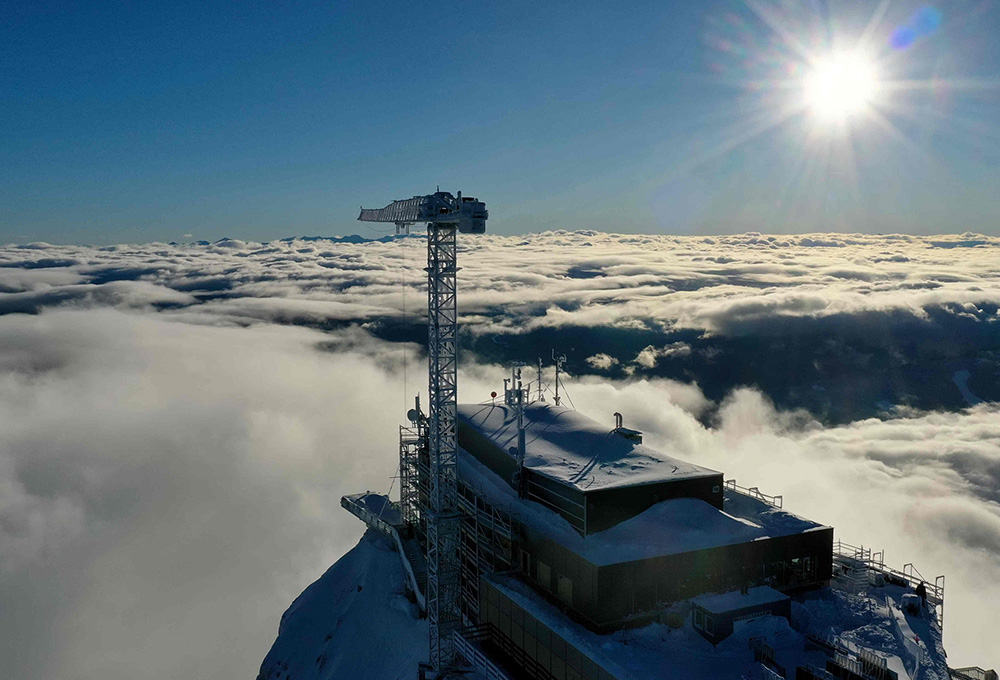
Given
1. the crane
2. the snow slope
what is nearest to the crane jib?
the crane

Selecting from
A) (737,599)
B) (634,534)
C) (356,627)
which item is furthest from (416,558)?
(737,599)

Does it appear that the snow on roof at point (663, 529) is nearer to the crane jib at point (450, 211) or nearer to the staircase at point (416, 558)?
the staircase at point (416, 558)

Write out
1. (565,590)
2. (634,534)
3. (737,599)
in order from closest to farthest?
(737,599) → (565,590) → (634,534)

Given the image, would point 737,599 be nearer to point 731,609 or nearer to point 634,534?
point 731,609

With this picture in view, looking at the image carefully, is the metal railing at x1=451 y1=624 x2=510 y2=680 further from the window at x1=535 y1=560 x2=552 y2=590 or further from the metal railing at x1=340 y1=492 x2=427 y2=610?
the metal railing at x1=340 y1=492 x2=427 y2=610

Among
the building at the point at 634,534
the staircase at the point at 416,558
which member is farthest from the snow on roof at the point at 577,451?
the staircase at the point at 416,558

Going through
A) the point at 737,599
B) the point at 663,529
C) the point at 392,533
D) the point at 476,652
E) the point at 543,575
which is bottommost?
the point at 392,533

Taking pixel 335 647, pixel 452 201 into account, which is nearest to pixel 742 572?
pixel 452 201
